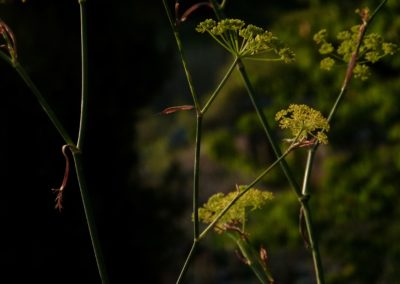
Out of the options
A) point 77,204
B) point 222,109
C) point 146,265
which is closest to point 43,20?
point 77,204

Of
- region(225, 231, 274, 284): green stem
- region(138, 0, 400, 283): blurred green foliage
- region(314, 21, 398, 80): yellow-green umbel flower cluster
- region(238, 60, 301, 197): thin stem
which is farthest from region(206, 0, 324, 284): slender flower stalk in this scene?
region(138, 0, 400, 283): blurred green foliage

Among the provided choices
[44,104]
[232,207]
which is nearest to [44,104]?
[44,104]

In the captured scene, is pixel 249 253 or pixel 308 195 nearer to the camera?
pixel 308 195

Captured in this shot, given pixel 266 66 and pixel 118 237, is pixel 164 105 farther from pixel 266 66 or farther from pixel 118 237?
pixel 118 237

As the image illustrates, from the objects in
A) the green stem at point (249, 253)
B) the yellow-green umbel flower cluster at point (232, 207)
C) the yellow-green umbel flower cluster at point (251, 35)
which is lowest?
the green stem at point (249, 253)

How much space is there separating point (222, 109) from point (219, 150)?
4839 mm

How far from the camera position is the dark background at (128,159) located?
616 centimetres

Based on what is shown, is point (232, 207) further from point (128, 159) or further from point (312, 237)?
point (128, 159)

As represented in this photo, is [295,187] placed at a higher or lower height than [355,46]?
lower

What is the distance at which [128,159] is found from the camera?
6.90 metres

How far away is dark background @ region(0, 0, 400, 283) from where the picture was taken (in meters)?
6.16

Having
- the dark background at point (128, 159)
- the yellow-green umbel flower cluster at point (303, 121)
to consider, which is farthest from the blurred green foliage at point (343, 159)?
the yellow-green umbel flower cluster at point (303, 121)

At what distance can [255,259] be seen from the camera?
194 cm

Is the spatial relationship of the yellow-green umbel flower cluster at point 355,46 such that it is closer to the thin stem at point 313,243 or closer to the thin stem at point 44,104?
the thin stem at point 313,243
